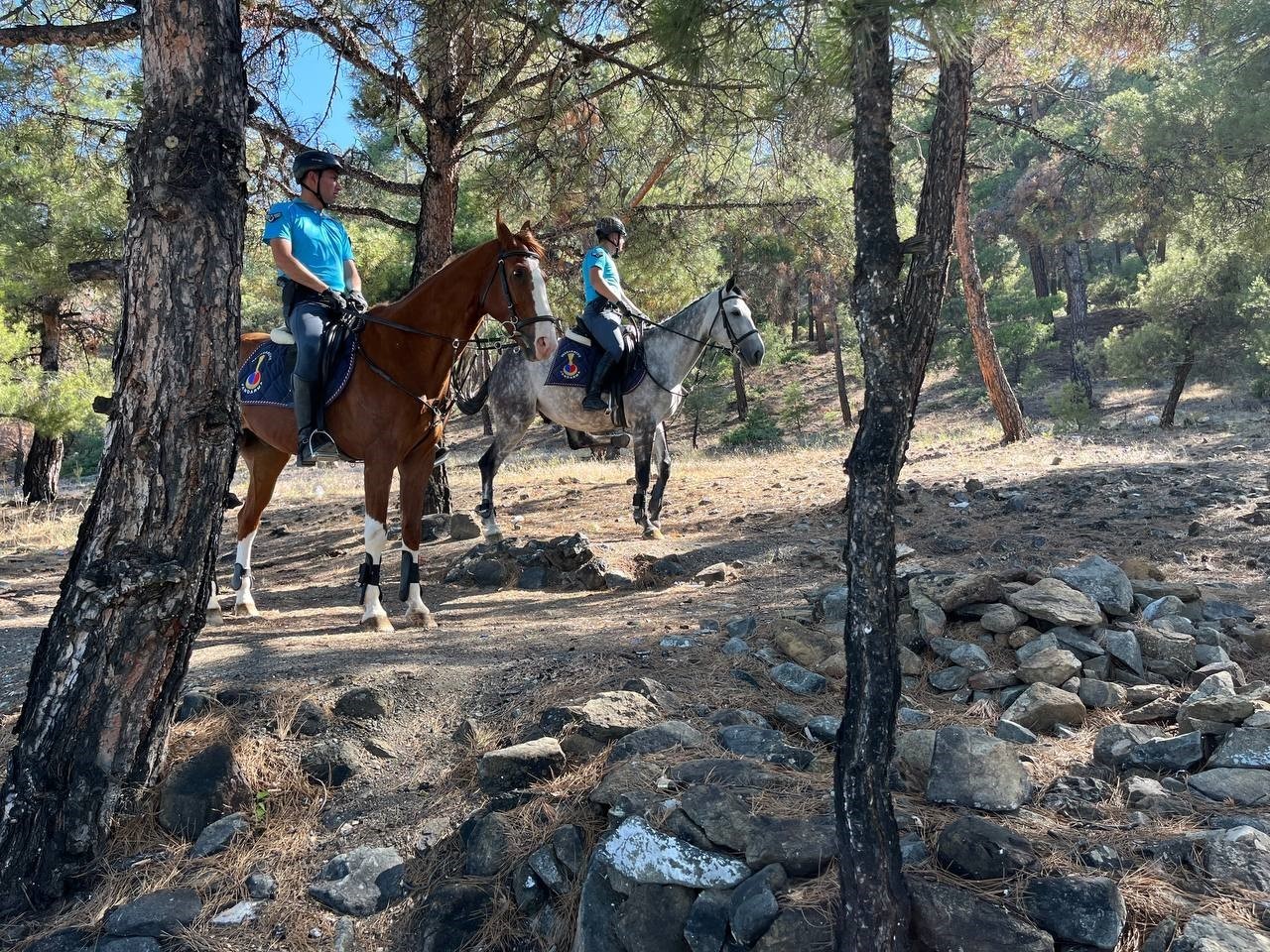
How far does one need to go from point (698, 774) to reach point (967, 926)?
3.68 feet

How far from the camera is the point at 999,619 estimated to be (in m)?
4.70

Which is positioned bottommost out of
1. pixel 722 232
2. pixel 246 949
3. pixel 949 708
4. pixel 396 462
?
pixel 246 949

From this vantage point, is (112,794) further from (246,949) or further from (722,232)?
(722,232)

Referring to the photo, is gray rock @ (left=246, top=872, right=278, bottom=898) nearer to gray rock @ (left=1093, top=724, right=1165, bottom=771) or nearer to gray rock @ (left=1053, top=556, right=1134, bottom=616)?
gray rock @ (left=1093, top=724, right=1165, bottom=771)

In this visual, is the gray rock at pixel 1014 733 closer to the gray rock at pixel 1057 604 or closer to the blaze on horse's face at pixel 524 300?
the gray rock at pixel 1057 604

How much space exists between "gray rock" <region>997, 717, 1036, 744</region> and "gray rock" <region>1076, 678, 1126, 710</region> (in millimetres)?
479

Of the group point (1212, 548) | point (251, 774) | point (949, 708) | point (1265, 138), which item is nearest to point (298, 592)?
point (251, 774)

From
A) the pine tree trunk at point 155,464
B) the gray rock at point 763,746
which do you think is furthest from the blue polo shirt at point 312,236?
the gray rock at point 763,746

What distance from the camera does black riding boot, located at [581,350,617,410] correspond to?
8.57 metres

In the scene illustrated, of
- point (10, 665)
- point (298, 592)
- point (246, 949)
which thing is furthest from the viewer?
point (298, 592)

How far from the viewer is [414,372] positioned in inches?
231

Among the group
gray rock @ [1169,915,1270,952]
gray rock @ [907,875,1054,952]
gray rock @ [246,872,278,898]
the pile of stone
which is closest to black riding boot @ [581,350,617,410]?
the pile of stone

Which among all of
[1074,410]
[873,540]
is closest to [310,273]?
[873,540]

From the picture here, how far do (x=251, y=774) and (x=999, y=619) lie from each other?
3849 mm
